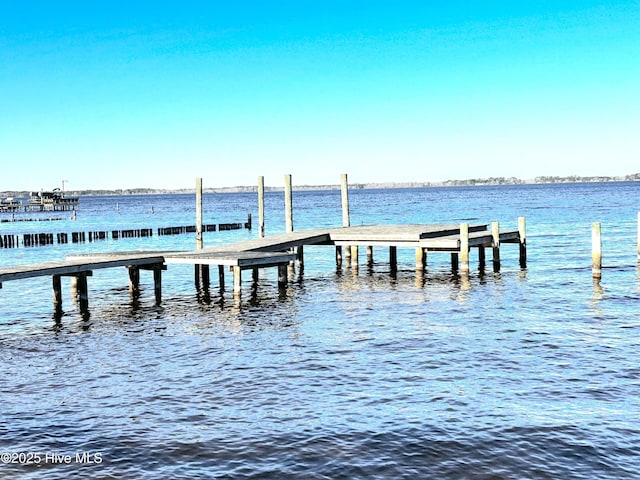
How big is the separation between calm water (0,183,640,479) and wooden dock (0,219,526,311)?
1.13m

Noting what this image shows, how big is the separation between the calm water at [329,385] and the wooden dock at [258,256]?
1.13 metres

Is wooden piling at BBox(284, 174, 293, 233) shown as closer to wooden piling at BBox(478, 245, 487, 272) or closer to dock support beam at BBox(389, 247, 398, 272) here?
dock support beam at BBox(389, 247, 398, 272)

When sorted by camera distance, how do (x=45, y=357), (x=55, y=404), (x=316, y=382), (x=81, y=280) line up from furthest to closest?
(x=81, y=280)
(x=45, y=357)
(x=316, y=382)
(x=55, y=404)

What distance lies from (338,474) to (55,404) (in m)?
5.56

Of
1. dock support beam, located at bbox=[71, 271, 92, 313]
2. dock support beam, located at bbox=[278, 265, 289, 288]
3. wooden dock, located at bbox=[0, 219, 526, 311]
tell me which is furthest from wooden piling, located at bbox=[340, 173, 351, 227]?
dock support beam, located at bbox=[71, 271, 92, 313]

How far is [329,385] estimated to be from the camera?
13336 millimetres

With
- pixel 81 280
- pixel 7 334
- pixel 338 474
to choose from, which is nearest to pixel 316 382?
pixel 338 474

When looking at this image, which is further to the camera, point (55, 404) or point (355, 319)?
point (355, 319)

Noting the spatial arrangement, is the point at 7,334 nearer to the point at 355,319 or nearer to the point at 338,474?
the point at 355,319

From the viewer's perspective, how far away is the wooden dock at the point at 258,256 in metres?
22.2

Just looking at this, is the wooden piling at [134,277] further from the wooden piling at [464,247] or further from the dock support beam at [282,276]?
the wooden piling at [464,247]

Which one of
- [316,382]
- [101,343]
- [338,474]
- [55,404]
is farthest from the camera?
[101,343]

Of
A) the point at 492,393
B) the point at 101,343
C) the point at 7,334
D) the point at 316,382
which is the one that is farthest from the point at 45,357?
the point at 492,393

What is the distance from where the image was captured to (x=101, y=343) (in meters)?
17.5
